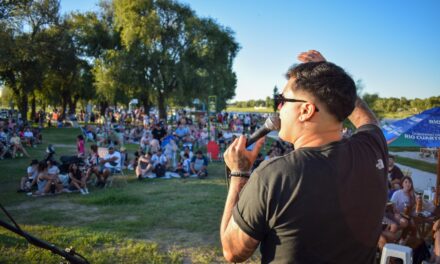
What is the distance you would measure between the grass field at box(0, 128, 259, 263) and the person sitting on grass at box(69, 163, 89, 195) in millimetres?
342

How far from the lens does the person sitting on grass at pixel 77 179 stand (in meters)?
9.86

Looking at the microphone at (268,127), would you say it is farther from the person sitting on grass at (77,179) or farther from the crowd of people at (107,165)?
the person sitting on grass at (77,179)

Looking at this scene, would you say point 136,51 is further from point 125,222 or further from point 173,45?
point 125,222

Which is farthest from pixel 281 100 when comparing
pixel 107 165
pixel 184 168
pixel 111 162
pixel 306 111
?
pixel 184 168

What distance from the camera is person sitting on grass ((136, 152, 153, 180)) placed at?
471 inches

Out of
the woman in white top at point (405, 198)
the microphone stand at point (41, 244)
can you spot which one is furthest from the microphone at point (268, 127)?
the woman in white top at point (405, 198)

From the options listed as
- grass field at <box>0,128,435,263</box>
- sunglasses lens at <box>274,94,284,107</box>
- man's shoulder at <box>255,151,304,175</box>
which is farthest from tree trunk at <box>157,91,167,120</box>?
man's shoulder at <box>255,151,304,175</box>

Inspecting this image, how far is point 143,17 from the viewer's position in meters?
33.1

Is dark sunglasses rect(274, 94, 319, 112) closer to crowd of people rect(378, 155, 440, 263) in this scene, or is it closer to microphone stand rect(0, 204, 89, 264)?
microphone stand rect(0, 204, 89, 264)

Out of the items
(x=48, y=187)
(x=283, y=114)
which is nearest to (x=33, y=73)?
(x=48, y=187)

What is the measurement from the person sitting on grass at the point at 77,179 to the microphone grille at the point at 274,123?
29.7ft

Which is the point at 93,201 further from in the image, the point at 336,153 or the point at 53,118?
the point at 53,118

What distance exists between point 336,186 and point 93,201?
8188mm

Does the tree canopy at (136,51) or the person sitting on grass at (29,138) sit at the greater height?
the tree canopy at (136,51)
